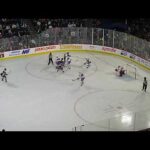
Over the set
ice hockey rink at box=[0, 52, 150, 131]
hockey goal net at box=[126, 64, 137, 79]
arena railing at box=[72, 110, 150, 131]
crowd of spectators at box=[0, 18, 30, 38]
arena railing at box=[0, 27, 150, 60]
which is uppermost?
crowd of spectators at box=[0, 18, 30, 38]

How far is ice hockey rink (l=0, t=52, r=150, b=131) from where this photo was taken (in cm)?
1047

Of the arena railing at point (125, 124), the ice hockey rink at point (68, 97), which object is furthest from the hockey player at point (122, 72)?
the arena railing at point (125, 124)

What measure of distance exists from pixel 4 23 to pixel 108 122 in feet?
37.1

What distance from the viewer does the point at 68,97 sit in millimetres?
12500

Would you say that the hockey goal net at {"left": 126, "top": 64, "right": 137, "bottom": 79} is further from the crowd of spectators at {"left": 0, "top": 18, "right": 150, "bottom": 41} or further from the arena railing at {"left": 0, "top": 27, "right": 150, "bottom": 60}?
the crowd of spectators at {"left": 0, "top": 18, "right": 150, "bottom": 41}

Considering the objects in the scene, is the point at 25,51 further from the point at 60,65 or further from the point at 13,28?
the point at 60,65

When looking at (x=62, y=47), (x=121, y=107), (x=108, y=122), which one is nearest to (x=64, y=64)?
(x=62, y=47)

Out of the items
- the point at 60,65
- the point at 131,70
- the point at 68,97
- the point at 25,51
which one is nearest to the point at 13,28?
the point at 25,51

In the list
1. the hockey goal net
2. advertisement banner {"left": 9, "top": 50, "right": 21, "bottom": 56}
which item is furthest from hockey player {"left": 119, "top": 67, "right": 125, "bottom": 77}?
advertisement banner {"left": 9, "top": 50, "right": 21, "bottom": 56}

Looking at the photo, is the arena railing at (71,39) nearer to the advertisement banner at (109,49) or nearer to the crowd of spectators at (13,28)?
the advertisement banner at (109,49)

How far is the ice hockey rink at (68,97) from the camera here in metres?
10.5

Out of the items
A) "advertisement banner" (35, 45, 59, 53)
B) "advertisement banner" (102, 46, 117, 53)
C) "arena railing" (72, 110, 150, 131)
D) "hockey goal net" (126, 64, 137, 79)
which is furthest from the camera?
"advertisement banner" (35, 45, 59, 53)

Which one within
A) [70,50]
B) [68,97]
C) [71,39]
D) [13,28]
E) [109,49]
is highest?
[13,28]

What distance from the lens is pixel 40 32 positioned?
62.4 feet
